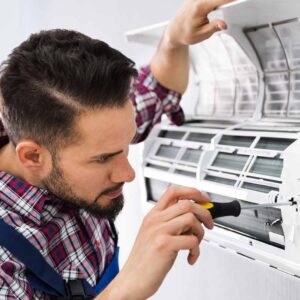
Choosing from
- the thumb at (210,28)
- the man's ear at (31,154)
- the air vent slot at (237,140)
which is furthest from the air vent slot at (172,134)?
the man's ear at (31,154)

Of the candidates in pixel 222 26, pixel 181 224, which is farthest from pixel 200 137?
pixel 181 224

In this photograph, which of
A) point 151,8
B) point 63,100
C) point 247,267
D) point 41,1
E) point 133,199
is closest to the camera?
point 63,100

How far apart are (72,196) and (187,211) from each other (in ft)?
0.76

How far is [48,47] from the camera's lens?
2.44ft

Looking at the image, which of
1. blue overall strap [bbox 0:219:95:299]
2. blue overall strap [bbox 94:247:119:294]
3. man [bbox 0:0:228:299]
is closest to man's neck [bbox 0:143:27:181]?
man [bbox 0:0:228:299]

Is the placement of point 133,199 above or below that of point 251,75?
below

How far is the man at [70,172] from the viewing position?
69cm

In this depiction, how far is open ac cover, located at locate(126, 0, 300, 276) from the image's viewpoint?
763mm

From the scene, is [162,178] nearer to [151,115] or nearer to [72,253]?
[151,115]

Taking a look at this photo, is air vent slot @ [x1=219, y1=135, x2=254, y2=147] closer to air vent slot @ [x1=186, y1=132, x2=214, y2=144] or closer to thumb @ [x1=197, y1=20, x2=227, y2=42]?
air vent slot @ [x1=186, y1=132, x2=214, y2=144]

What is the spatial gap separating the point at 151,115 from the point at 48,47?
38cm

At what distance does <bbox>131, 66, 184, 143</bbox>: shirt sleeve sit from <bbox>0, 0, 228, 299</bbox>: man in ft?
0.70

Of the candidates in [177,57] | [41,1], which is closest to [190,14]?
[177,57]

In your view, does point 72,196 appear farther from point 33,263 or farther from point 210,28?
point 210,28
